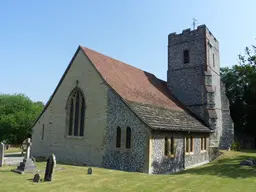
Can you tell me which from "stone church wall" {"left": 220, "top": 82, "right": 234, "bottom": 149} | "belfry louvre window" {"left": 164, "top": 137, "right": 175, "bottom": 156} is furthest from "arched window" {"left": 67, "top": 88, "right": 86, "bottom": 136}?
"stone church wall" {"left": 220, "top": 82, "right": 234, "bottom": 149}

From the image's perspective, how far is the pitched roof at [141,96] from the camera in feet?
56.1

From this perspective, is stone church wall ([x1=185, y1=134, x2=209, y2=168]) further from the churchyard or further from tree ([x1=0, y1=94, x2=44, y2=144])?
tree ([x1=0, y1=94, x2=44, y2=144])

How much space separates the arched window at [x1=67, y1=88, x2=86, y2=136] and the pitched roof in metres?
2.93

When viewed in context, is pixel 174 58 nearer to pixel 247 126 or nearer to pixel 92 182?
pixel 92 182

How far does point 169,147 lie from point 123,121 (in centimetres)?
384

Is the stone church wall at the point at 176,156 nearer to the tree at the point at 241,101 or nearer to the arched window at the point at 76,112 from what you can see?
the arched window at the point at 76,112

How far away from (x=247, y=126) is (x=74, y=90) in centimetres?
3609

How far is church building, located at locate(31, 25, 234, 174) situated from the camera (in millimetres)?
16172

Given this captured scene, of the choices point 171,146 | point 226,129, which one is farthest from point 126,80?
→ point 226,129

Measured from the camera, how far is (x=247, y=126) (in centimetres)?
4456

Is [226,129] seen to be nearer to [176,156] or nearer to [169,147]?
[176,156]

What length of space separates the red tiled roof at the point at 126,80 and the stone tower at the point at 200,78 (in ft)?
16.3

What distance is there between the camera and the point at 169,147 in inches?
686

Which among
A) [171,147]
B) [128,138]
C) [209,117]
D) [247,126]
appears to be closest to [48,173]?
[128,138]
